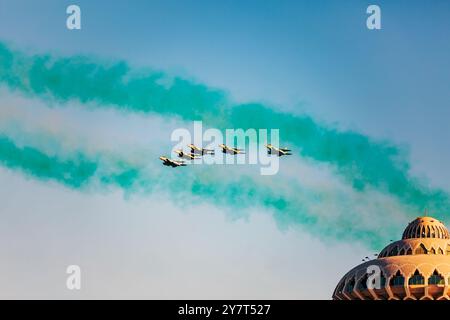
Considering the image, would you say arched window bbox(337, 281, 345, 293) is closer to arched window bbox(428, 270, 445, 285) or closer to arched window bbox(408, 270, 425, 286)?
arched window bbox(408, 270, 425, 286)

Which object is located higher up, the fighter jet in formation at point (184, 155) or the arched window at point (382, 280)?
the fighter jet in formation at point (184, 155)

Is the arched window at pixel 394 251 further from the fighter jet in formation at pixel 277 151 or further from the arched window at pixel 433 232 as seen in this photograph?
the fighter jet in formation at pixel 277 151

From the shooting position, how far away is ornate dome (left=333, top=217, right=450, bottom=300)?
174125 millimetres

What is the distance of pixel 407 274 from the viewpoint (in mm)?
176000

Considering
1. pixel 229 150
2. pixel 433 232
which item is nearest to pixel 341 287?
pixel 433 232

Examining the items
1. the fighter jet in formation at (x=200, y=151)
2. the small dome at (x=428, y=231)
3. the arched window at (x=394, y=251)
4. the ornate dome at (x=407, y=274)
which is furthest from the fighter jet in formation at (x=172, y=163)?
the small dome at (x=428, y=231)

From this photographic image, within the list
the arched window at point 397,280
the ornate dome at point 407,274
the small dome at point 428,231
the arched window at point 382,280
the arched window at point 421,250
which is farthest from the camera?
the small dome at point 428,231

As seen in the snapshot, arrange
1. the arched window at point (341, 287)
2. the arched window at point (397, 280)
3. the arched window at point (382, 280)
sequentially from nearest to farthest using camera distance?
1. the arched window at point (397, 280)
2. the arched window at point (382, 280)
3. the arched window at point (341, 287)

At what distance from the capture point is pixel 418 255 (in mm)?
183250

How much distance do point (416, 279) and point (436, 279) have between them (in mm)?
3978

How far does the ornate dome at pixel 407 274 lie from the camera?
17412 centimetres

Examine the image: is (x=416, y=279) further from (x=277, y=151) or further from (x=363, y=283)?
(x=277, y=151)

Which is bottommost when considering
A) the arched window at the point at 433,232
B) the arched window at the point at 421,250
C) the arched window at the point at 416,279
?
the arched window at the point at 416,279
